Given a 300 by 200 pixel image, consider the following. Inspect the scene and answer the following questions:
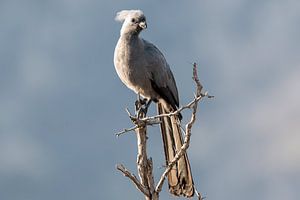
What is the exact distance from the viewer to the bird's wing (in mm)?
7785

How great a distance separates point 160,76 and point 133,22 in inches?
28.1

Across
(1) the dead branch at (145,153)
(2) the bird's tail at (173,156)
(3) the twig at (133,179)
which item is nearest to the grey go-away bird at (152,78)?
(2) the bird's tail at (173,156)

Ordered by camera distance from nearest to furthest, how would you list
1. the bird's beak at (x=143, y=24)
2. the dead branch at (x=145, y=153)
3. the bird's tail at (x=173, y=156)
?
the dead branch at (x=145, y=153) → the bird's tail at (x=173, y=156) → the bird's beak at (x=143, y=24)

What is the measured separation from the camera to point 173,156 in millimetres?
7762

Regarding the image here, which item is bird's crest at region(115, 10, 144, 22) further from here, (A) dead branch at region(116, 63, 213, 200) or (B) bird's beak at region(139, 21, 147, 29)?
(A) dead branch at region(116, 63, 213, 200)

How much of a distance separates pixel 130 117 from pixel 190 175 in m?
1.10

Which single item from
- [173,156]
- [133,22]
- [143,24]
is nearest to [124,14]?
[133,22]

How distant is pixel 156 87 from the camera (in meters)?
7.80

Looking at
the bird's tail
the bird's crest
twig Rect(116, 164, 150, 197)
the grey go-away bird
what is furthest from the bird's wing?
twig Rect(116, 164, 150, 197)

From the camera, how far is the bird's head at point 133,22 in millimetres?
7777

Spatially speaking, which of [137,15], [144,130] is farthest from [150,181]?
[137,15]

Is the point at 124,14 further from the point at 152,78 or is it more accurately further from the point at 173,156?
the point at 173,156

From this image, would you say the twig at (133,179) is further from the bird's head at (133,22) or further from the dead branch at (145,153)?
the bird's head at (133,22)

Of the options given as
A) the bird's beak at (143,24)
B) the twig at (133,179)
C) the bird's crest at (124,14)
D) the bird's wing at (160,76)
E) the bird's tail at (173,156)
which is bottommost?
the twig at (133,179)
